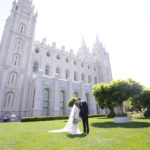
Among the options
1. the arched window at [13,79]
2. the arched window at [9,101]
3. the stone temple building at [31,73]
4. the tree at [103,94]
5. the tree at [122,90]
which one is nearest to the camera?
the tree at [122,90]

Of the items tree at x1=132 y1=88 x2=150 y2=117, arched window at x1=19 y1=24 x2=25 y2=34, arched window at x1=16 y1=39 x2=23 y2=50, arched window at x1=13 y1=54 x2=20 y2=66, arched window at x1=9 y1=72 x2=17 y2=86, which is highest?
arched window at x1=19 y1=24 x2=25 y2=34

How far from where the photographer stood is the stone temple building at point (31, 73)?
19.9 m

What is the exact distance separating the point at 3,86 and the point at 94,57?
31985 millimetres

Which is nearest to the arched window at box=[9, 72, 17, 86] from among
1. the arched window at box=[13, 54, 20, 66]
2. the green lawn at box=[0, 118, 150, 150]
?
→ the arched window at box=[13, 54, 20, 66]

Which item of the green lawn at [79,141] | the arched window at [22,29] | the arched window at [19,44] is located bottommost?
the green lawn at [79,141]

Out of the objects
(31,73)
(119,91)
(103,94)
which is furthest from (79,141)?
(31,73)

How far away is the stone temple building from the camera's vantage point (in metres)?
19.9

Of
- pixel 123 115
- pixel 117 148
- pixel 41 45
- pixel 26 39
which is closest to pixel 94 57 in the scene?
pixel 41 45

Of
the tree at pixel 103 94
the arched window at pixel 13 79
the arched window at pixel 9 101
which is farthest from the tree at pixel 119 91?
the arched window at pixel 13 79

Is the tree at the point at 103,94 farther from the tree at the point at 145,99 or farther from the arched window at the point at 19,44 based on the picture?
the arched window at the point at 19,44

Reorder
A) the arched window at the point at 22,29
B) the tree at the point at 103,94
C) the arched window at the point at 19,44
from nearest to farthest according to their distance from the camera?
the tree at the point at 103,94 < the arched window at the point at 19,44 < the arched window at the point at 22,29

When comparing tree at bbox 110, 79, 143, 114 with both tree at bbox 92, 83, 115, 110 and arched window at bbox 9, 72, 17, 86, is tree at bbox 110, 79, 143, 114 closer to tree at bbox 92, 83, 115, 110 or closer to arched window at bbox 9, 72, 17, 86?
tree at bbox 92, 83, 115, 110

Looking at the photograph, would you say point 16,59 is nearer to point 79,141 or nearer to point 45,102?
point 45,102

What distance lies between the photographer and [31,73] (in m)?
23.6
